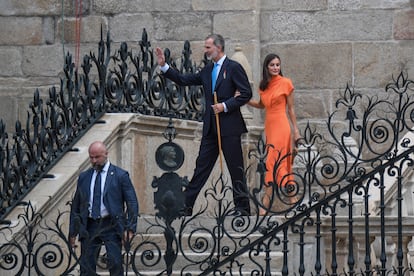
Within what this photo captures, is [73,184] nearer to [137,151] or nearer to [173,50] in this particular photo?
[137,151]

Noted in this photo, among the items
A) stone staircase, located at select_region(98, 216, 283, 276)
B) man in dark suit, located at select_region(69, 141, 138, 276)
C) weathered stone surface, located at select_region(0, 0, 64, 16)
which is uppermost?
weathered stone surface, located at select_region(0, 0, 64, 16)

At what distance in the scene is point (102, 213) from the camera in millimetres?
14227

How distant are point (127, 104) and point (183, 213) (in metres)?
3.71

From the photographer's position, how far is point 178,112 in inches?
701

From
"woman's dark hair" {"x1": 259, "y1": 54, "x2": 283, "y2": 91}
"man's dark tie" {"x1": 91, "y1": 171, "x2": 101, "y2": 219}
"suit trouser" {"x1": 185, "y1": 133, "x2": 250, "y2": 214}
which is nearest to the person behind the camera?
"man's dark tie" {"x1": 91, "y1": 171, "x2": 101, "y2": 219}

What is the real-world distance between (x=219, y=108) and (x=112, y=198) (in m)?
1.68

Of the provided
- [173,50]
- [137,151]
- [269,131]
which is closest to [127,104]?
[137,151]

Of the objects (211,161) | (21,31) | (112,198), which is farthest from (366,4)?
(112,198)

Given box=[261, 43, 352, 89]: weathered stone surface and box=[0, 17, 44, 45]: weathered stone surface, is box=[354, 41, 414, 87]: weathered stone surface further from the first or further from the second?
box=[0, 17, 44, 45]: weathered stone surface

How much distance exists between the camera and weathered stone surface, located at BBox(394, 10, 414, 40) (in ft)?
66.6

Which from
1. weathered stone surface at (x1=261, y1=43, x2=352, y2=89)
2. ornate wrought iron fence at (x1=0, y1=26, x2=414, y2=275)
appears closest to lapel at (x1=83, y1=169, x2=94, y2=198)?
ornate wrought iron fence at (x1=0, y1=26, x2=414, y2=275)

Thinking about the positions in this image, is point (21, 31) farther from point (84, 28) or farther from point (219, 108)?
point (219, 108)

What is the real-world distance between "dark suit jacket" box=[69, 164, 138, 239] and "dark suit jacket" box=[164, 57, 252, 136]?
1.50 m

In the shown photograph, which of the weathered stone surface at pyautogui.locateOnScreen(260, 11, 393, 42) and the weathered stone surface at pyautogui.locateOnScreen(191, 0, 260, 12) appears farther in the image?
the weathered stone surface at pyautogui.locateOnScreen(191, 0, 260, 12)
